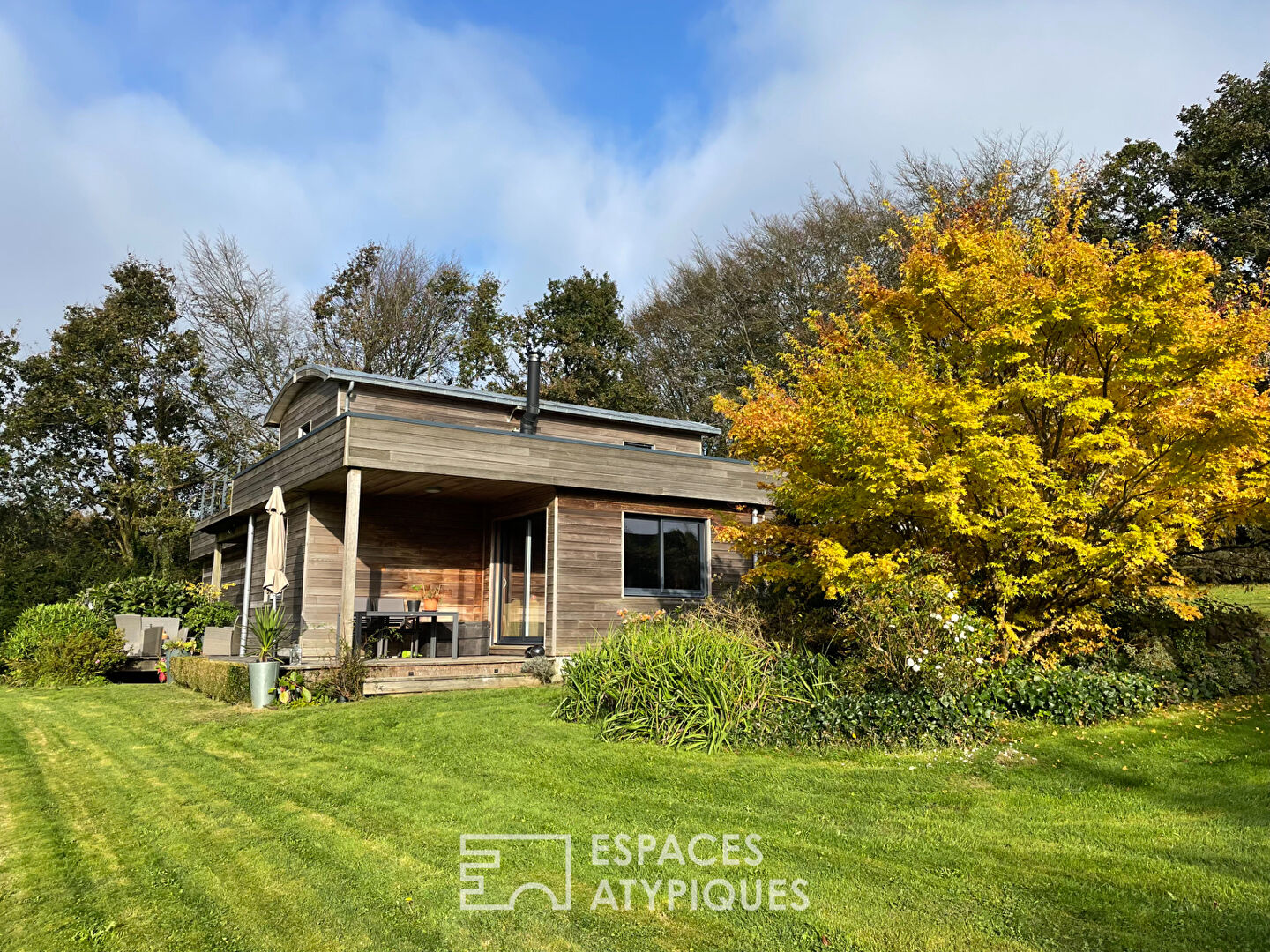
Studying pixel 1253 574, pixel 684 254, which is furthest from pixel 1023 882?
pixel 684 254

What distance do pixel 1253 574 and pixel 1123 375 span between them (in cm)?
663

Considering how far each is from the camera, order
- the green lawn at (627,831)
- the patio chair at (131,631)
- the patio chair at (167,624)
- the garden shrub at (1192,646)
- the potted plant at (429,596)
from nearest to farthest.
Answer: the green lawn at (627,831) → the garden shrub at (1192,646) → the potted plant at (429,596) → the patio chair at (131,631) → the patio chair at (167,624)

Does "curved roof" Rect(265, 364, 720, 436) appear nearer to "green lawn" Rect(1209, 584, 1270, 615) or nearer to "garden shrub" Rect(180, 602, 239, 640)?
"garden shrub" Rect(180, 602, 239, 640)

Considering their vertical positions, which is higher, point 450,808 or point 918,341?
point 918,341

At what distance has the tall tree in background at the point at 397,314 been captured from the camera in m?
28.6

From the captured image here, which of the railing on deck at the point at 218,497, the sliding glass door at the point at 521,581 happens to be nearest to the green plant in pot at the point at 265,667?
the sliding glass door at the point at 521,581

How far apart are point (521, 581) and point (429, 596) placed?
1.70 meters

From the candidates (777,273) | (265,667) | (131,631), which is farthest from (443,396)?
(777,273)

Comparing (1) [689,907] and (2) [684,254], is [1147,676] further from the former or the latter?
(2) [684,254]

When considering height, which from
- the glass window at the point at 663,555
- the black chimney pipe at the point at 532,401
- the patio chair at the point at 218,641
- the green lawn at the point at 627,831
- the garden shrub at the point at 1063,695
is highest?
the black chimney pipe at the point at 532,401

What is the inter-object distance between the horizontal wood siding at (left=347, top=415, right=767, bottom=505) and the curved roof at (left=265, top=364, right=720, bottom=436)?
3004mm

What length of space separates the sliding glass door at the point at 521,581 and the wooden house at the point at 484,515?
0.03 meters

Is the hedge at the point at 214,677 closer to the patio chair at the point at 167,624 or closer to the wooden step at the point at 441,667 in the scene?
the wooden step at the point at 441,667

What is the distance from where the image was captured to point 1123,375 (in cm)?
696
